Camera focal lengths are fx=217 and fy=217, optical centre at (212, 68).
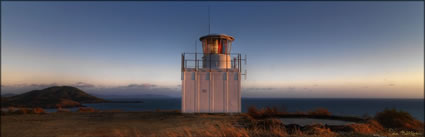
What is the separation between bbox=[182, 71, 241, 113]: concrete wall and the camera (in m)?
13.3

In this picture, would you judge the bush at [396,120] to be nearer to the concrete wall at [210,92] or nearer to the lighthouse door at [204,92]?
the concrete wall at [210,92]

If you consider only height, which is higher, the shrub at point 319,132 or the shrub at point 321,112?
the shrub at point 319,132

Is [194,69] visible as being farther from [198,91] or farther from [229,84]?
[229,84]

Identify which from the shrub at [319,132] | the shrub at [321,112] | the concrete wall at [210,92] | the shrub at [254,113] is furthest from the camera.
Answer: the shrub at [321,112]

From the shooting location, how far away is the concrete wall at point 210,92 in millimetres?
13297

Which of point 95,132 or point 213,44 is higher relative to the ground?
point 213,44

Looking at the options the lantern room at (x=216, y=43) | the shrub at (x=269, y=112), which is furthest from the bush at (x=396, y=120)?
the lantern room at (x=216, y=43)

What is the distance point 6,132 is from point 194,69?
28.5 ft

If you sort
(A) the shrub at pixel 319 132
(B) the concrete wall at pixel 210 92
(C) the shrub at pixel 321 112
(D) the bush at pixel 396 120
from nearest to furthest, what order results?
(A) the shrub at pixel 319 132 < (D) the bush at pixel 396 120 < (B) the concrete wall at pixel 210 92 < (C) the shrub at pixel 321 112

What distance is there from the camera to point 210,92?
13.4 m

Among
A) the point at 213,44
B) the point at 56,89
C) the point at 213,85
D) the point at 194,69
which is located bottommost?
the point at 56,89

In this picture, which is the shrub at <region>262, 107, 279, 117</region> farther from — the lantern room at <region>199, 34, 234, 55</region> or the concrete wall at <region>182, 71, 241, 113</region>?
the lantern room at <region>199, 34, 234, 55</region>

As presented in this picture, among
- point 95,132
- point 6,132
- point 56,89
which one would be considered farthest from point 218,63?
point 56,89

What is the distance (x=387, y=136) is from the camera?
769 centimetres
